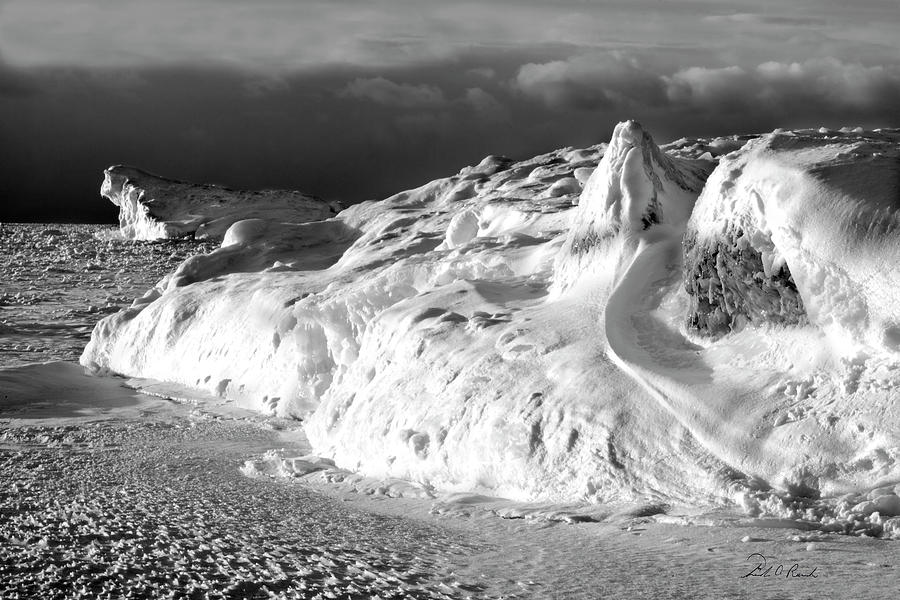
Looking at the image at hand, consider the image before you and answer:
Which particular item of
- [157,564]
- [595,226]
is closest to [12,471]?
[157,564]

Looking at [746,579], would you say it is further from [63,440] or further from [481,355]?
Result: [63,440]

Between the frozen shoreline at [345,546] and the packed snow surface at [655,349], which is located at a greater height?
the packed snow surface at [655,349]

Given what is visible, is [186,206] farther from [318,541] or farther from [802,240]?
[802,240]

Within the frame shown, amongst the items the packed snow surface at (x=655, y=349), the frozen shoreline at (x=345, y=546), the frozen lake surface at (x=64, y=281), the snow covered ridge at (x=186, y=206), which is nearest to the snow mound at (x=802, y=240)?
the packed snow surface at (x=655, y=349)

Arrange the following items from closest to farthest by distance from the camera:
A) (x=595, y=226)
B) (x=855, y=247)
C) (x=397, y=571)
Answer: (x=397, y=571), (x=855, y=247), (x=595, y=226)
